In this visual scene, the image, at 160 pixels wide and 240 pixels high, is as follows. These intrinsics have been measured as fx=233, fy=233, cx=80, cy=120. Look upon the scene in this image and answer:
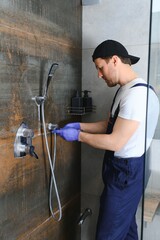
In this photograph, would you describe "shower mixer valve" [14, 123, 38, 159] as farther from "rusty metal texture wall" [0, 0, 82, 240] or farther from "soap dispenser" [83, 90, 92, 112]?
"soap dispenser" [83, 90, 92, 112]

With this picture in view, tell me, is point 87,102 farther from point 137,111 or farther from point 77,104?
point 137,111

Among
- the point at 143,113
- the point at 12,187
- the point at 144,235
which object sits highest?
the point at 143,113

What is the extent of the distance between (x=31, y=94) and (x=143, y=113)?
1.91 ft

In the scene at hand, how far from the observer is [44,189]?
4.56 feet

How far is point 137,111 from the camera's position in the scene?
3.73 ft

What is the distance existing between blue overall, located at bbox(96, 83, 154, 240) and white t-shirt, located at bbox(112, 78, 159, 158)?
4 centimetres

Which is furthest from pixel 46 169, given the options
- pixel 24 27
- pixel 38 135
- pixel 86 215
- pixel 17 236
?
pixel 24 27

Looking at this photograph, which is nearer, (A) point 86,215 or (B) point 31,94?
(B) point 31,94

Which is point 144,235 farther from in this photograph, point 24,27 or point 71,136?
point 24,27

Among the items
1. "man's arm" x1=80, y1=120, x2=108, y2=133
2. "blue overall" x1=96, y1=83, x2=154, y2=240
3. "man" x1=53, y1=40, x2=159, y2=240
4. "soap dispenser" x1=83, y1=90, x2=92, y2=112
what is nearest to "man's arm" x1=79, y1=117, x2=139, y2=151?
"man" x1=53, y1=40, x2=159, y2=240

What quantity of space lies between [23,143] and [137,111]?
23.0 inches

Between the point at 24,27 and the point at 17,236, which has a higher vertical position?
the point at 24,27

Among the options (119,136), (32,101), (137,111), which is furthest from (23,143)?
(137,111)

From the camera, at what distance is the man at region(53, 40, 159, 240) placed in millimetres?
1156
